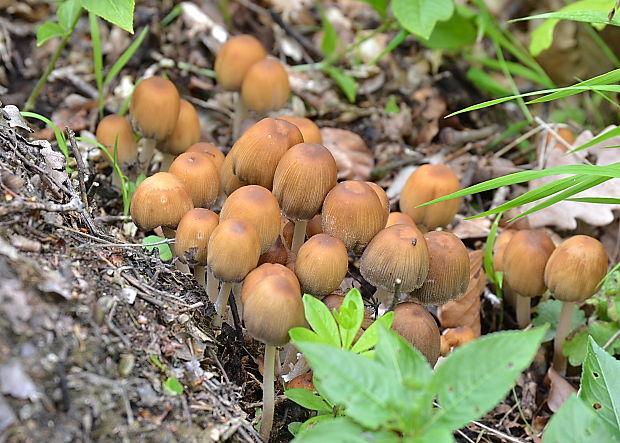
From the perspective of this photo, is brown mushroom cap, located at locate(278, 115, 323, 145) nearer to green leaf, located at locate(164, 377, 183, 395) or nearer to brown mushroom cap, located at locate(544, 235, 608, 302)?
brown mushroom cap, located at locate(544, 235, 608, 302)

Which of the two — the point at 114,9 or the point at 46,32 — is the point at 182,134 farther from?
the point at 114,9

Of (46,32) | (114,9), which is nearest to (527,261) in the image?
(114,9)

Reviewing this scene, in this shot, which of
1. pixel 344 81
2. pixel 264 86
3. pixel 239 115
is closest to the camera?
pixel 264 86

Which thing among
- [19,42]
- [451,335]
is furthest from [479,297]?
[19,42]

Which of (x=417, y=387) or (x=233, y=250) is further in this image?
(x=233, y=250)

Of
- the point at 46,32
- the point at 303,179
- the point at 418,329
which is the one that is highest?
the point at 46,32

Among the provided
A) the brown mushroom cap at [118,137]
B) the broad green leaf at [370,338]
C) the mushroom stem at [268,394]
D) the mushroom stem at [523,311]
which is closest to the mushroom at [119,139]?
the brown mushroom cap at [118,137]

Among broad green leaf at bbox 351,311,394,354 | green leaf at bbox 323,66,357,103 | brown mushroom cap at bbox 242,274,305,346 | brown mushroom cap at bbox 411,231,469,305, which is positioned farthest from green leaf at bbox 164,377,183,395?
green leaf at bbox 323,66,357,103
